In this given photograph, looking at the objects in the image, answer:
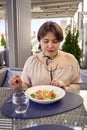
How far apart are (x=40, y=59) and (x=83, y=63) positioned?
3.73 m

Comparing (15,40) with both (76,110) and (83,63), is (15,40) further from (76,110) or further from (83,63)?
(83,63)

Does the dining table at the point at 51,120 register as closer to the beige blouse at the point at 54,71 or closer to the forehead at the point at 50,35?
the beige blouse at the point at 54,71

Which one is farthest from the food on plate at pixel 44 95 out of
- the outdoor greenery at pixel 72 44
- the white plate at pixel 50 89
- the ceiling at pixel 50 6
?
the ceiling at pixel 50 6

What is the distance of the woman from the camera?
1566 millimetres

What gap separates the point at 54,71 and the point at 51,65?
6cm

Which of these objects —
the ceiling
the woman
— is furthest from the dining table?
the ceiling

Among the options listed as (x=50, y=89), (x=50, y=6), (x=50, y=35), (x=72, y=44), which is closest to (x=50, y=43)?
(x=50, y=35)

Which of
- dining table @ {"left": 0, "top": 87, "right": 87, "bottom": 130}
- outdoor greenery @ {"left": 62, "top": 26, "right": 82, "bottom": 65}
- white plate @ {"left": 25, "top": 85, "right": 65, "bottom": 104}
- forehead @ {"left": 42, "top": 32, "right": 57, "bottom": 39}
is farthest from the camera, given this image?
outdoor greenery @ {"left": 62, "top": 26, "right": 82, "bottom": 65}

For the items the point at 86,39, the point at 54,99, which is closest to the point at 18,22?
the point at 54,99

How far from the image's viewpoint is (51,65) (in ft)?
5.30

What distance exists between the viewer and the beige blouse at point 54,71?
158 cm

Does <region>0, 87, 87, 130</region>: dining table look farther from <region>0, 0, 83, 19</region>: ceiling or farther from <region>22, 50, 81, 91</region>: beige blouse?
<region>0, 0, 83, 19</region>: ceiling

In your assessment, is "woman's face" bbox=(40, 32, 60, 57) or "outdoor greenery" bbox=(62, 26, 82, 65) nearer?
"woman's face" bbox=(40, 32, 60, 57)

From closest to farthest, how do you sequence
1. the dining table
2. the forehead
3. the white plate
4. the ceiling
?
the dining table < the white plate < the forehead < the ceiling
